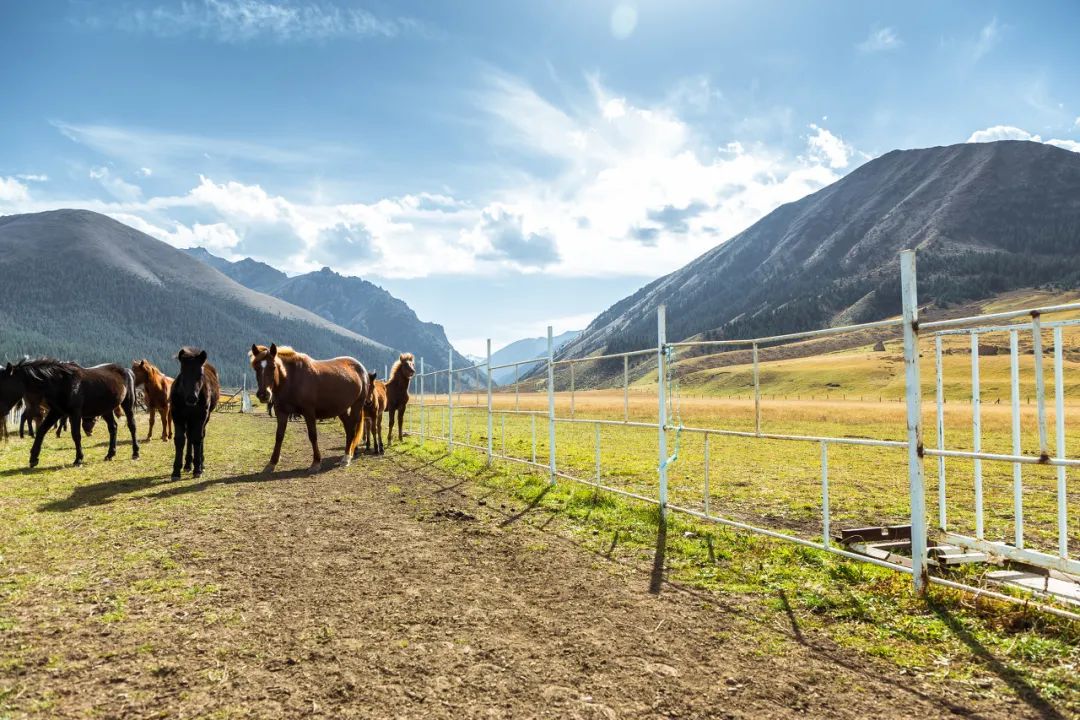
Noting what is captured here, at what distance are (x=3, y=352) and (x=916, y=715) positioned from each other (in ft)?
840

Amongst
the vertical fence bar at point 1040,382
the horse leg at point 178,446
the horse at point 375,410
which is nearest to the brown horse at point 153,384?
the horse at point 375,410

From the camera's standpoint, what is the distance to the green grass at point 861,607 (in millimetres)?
3885

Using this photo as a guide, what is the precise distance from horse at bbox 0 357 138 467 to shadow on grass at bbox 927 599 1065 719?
609 inches

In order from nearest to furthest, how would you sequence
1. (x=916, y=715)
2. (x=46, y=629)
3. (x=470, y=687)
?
(x=916, y=715), (x=470, y=687), (x=46, y=629)

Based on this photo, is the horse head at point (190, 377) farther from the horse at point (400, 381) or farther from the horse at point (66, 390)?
the horse at point (400, 381)

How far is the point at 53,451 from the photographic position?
51.7 ft

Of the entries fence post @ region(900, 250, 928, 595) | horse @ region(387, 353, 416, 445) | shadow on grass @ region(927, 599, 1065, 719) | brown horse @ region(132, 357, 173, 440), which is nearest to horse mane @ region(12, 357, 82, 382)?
brown horse @ region(132, 357, 173, 440)

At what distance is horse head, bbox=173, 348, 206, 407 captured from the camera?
1103 cm

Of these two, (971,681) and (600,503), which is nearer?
(971,681)

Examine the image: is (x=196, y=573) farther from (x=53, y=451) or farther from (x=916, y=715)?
(x=53, y=451)

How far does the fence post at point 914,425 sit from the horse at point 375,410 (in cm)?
1285

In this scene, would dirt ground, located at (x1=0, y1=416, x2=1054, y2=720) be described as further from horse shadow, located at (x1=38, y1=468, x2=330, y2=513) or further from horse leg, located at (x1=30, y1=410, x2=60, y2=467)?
horse leg, located at (x1=30, y1=410, x2=60, y2=467)

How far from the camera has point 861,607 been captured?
4.93 meters

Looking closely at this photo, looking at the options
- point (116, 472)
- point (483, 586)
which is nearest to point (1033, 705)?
point (483, 586)
